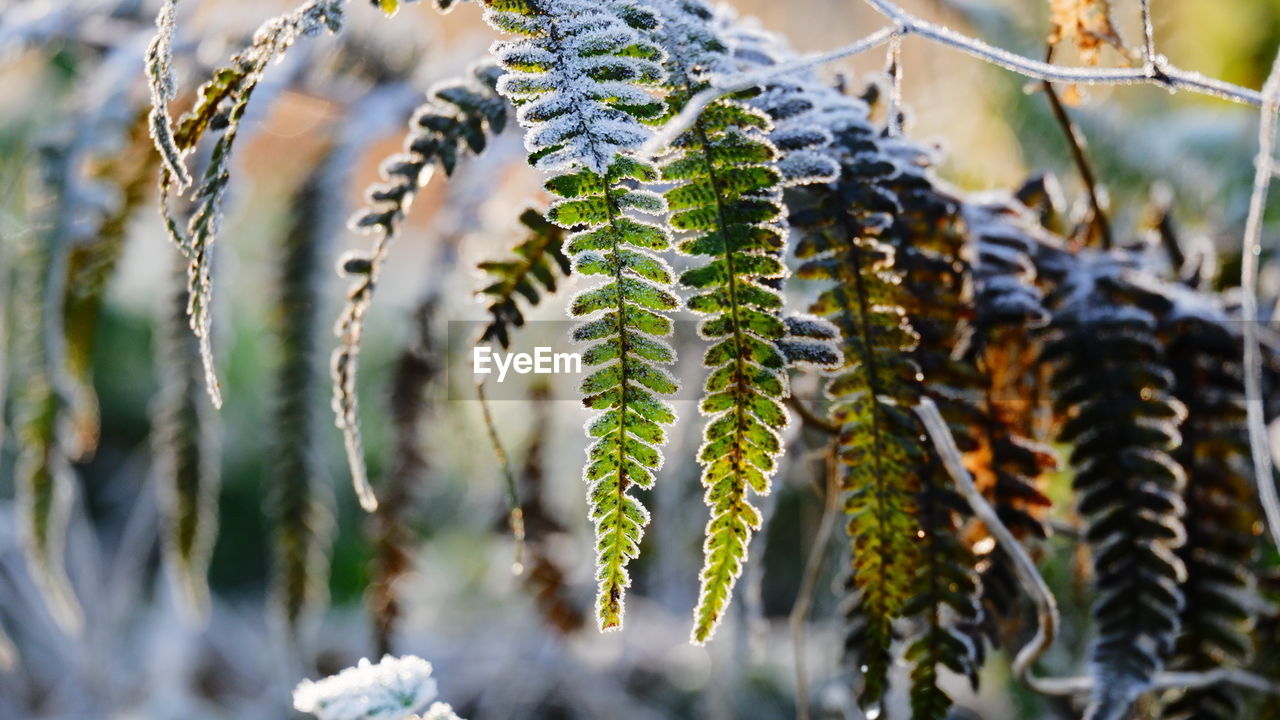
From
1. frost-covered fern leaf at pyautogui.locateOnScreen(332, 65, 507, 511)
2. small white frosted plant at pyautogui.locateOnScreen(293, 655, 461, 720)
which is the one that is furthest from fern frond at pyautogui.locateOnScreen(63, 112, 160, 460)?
small white frosted plant at pyautogui.locateOnScreen(293, 655, 461, 720)

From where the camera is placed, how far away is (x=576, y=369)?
104 cm

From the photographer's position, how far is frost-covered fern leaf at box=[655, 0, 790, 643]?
0.47m

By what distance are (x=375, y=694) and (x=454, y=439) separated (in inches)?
44.2

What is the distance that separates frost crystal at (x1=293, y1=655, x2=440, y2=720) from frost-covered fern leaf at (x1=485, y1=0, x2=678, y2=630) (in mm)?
90

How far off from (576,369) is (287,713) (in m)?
1.24

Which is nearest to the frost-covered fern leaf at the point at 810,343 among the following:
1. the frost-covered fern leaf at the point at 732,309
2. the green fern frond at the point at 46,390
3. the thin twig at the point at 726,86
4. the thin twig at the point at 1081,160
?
the frost-covered fern leaf at the point at 732,309

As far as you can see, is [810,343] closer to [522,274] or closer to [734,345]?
[734,345]

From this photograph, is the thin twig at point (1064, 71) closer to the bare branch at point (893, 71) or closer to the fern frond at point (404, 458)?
the bare branch at point (893, 71)

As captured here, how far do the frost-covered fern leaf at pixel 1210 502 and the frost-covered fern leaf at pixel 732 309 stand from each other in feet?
1.29

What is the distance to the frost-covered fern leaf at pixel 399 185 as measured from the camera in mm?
563

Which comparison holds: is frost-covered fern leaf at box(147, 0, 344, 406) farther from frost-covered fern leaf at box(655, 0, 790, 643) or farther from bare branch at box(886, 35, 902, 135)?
bare branch at box(886, 35, 902, 135)


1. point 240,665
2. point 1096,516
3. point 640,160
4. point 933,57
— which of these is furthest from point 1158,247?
point 240,665

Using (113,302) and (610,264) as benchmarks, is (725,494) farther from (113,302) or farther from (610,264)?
(113,302)

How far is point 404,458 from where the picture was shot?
94cm
